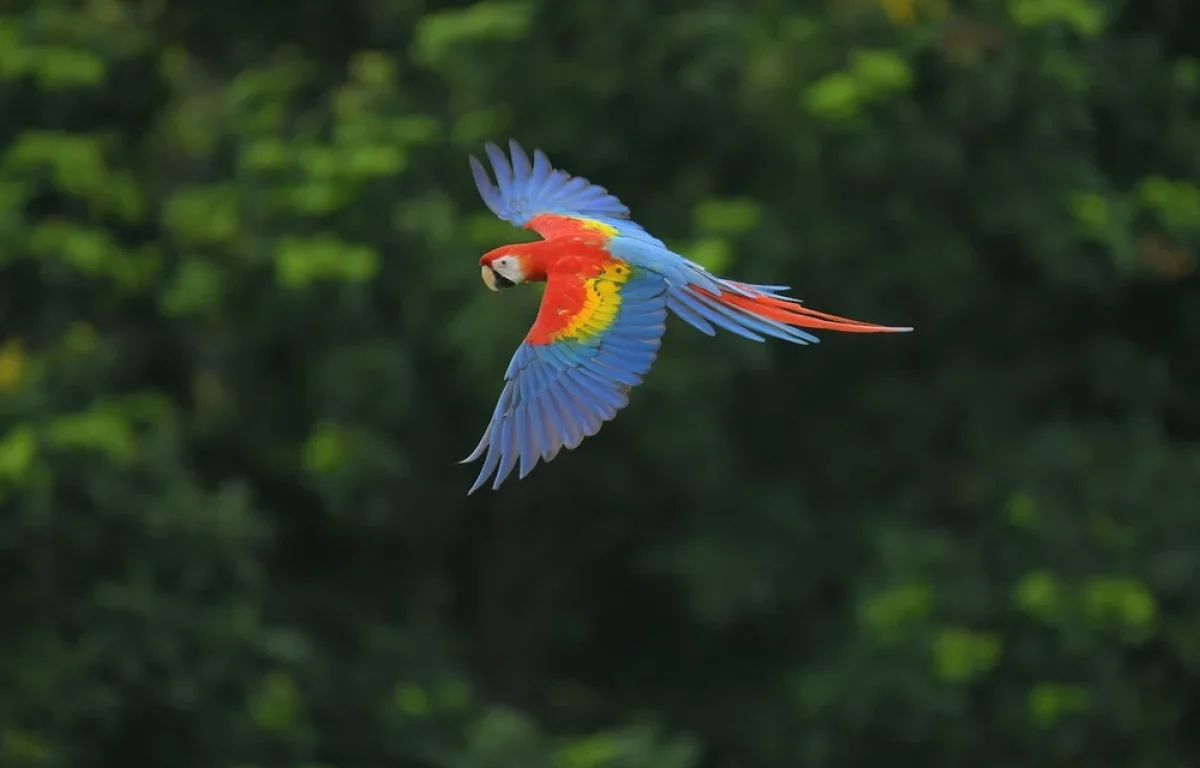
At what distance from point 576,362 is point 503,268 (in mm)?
616

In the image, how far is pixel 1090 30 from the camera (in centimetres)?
809

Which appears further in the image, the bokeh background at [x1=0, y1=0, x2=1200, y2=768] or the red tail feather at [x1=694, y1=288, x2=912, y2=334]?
the bokeh background at [x1=0, y1=0, x2=1200, y2=768]

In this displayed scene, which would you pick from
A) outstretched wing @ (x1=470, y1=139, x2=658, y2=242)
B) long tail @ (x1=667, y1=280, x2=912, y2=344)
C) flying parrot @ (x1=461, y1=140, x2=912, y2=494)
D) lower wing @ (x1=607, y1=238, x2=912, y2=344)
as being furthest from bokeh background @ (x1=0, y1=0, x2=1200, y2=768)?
long tail @ (x1=667, y1=280, x2=912, y2=344)

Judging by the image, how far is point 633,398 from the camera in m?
8.26

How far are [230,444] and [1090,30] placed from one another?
3.92 metres

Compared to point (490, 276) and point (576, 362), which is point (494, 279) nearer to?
point (490, 276)

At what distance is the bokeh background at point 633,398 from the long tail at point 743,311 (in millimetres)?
2539

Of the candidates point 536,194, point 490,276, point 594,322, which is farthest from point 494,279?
point 536,194

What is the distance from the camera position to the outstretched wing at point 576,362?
476cm

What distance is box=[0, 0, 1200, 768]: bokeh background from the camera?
26.1 ft

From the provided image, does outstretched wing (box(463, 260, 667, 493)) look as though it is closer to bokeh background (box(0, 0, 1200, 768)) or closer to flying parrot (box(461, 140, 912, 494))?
flying parrot (box(461, 140, 912, 494))

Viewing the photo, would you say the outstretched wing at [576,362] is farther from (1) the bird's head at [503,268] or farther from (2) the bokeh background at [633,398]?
(2) the bokeh background at [633,398]

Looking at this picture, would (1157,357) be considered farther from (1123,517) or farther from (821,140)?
(821,140)

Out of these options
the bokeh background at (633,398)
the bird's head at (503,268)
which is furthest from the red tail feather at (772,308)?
the bokeh background at (633,398)
